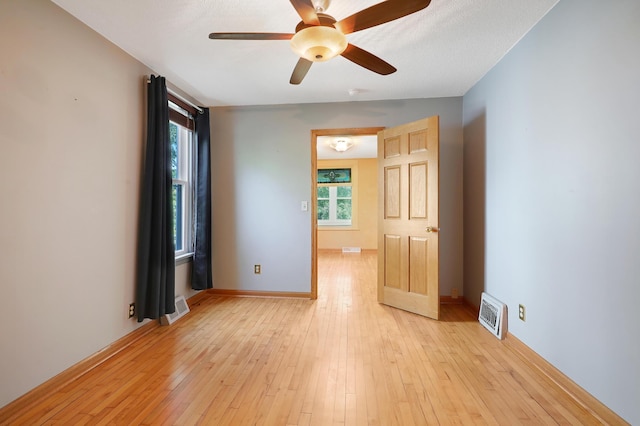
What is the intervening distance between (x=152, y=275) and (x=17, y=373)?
1.06 metres

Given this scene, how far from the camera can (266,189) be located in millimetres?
3842

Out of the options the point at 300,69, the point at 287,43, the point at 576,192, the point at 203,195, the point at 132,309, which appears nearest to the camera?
the point at 576,192

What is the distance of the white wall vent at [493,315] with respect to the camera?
8.37 ft

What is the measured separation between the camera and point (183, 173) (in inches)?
140

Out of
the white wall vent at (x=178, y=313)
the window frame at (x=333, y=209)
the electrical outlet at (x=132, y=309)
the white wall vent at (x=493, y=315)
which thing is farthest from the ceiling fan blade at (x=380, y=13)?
the window frame at (x=333, y=209)

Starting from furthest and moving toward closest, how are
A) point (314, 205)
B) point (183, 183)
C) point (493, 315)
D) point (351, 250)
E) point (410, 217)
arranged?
point (351, 250) < point (314, 205) < point (183, 183) < point (410, 217) < point (493, 315)

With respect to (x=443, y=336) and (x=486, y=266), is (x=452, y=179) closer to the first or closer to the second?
(x=486, y=266)

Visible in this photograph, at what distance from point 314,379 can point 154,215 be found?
6.31ft

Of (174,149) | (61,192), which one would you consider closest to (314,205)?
(174,149)

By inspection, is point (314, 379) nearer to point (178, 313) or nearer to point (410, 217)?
point (178, 313)

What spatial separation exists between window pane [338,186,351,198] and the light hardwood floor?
5.16 m

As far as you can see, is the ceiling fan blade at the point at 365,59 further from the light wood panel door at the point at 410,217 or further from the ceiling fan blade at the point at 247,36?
the light wood panel door at the point at 410,217

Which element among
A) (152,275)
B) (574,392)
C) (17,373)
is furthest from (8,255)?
(574,392)

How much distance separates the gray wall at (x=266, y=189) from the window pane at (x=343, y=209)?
4329 millimetres
